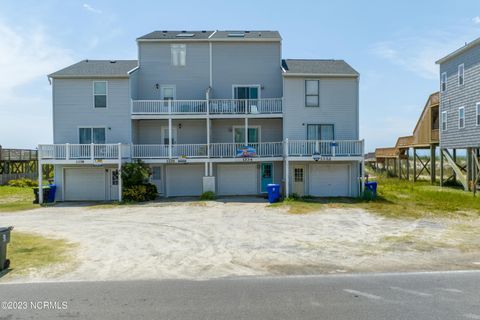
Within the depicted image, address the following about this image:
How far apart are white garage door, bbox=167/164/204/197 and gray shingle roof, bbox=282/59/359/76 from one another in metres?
9.09

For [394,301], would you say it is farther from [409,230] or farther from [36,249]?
[36,249]

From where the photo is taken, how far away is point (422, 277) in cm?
761

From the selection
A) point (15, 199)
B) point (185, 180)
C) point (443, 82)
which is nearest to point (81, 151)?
point (15, 199)

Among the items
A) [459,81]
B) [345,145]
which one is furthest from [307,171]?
[459,81]

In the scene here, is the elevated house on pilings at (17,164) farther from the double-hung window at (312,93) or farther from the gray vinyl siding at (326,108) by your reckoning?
the double-hung window at (312,93)

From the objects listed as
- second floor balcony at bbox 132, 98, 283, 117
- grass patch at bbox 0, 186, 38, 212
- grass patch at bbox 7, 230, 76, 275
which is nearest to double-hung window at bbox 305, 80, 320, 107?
second floor balcony at bbox 132, 98, 283, 117

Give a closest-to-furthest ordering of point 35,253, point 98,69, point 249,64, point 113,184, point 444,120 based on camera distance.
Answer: point 35,253 → point 113,184 → point 98,69 → point 249,64 → point 444,120

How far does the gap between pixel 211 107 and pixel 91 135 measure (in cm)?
823

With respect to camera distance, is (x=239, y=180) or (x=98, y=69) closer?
(x=98, y=69)

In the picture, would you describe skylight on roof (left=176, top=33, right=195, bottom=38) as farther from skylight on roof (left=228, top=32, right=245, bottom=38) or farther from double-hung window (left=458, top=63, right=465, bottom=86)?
double-hung window (left=458, top=63, right=465, bottom=86)

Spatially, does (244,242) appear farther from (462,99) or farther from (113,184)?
(462,99)

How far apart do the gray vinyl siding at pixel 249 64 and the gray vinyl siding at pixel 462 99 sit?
12.7 meters

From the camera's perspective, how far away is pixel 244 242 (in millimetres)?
11344

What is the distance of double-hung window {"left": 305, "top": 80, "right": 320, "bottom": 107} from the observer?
23.7 meters
